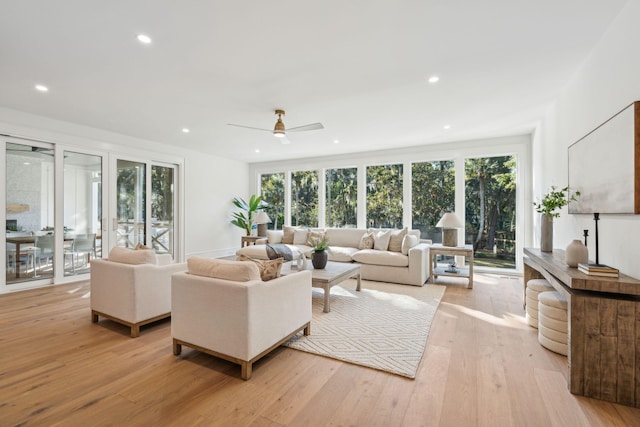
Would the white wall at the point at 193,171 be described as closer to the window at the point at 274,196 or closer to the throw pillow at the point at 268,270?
the window at the point at 274,196

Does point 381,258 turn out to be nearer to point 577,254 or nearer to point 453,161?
point 453,161

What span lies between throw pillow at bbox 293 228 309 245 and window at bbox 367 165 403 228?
4.95 ft

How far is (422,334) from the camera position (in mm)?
2873

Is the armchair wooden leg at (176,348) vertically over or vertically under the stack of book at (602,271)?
under

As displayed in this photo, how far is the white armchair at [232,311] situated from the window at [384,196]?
4451 mm

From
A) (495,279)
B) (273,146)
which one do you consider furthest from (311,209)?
(495,279)

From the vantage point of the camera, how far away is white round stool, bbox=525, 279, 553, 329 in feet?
9.95

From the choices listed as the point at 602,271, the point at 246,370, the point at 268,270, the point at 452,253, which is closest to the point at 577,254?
the point at 602,271

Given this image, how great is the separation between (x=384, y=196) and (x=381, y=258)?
6.84ft

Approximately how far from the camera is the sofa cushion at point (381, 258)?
4860 millimetres

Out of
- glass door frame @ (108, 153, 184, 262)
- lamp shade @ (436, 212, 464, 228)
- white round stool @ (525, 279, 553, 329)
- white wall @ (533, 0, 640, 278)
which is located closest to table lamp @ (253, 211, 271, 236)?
glass door frame @ (108, 153, 184, 262)

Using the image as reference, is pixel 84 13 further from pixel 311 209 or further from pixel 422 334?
pixel 311 209

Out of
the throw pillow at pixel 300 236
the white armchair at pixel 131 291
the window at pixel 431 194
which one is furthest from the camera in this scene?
the throw pillow at pixel 300 236

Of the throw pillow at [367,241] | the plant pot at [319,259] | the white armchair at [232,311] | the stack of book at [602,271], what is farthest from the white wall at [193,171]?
the stack of book at [602,271]
